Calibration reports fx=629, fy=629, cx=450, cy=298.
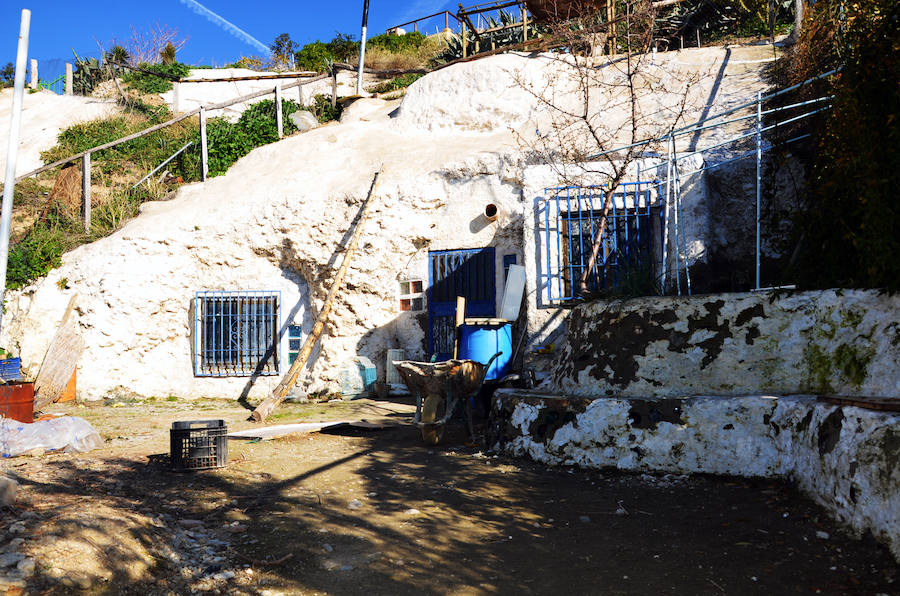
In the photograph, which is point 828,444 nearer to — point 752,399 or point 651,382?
point 752,399

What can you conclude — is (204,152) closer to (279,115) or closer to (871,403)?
(279,115)

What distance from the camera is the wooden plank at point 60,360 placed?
10320 mm

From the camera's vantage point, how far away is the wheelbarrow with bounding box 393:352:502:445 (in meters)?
6.59

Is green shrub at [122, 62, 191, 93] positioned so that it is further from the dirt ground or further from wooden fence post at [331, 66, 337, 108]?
the dirt ground

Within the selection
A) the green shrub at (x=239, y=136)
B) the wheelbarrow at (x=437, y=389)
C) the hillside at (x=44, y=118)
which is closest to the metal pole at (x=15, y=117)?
the wheelbarrow at (x=437, y=389)

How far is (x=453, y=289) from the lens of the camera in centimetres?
1055

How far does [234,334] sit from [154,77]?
52.1 feet

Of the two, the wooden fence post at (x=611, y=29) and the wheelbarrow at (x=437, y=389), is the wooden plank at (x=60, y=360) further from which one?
the wooden fence post at (x=611, y=29)

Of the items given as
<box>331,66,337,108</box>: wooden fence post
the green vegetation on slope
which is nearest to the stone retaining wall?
the green vegetation on slope

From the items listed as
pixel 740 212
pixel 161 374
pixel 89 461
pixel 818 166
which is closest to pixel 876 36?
pixel 818 166

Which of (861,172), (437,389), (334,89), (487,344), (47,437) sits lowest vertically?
(47,437)

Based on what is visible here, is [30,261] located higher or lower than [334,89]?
lower

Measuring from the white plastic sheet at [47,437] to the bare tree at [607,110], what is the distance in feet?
19.5

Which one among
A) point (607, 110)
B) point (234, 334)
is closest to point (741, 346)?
point (607, 110)
